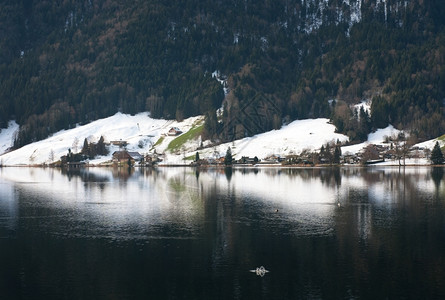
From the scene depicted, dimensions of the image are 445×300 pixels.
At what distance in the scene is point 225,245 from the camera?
255ft

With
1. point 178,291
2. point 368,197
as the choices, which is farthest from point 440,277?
point 368,197

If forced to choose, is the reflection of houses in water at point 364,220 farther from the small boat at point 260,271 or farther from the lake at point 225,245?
the small boat at point 260,271

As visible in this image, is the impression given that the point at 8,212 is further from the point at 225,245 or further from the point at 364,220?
the point at 364,220

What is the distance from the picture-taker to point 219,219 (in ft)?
326

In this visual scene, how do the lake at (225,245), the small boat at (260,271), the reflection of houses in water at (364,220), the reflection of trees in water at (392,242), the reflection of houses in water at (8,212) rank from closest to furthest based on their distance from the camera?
1. the lake at (225,245)
2. the reflection of trees in water at (392,242)
3. the small boat at (260,271)
4. the reflection of houses in water at (364,220)
5. the reflection of houses in water at (8,212)

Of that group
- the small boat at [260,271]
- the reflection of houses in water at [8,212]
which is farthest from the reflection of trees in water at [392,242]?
the reflection of houses in water at [8,212]

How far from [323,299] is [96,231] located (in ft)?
147

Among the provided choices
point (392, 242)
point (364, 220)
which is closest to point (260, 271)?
point (392, 242)

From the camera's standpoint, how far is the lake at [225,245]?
5922 centimetres

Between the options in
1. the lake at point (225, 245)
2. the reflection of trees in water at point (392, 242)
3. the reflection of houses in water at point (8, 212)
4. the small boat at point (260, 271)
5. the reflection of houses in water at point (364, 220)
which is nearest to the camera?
the lake at point (225, 245)

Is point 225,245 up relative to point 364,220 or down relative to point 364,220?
down

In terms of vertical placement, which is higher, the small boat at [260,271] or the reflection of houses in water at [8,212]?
the reflection of houses in water at [8,212]

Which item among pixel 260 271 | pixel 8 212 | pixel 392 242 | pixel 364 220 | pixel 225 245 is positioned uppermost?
pixel 8 212

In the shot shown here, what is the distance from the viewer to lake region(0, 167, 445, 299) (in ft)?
194
